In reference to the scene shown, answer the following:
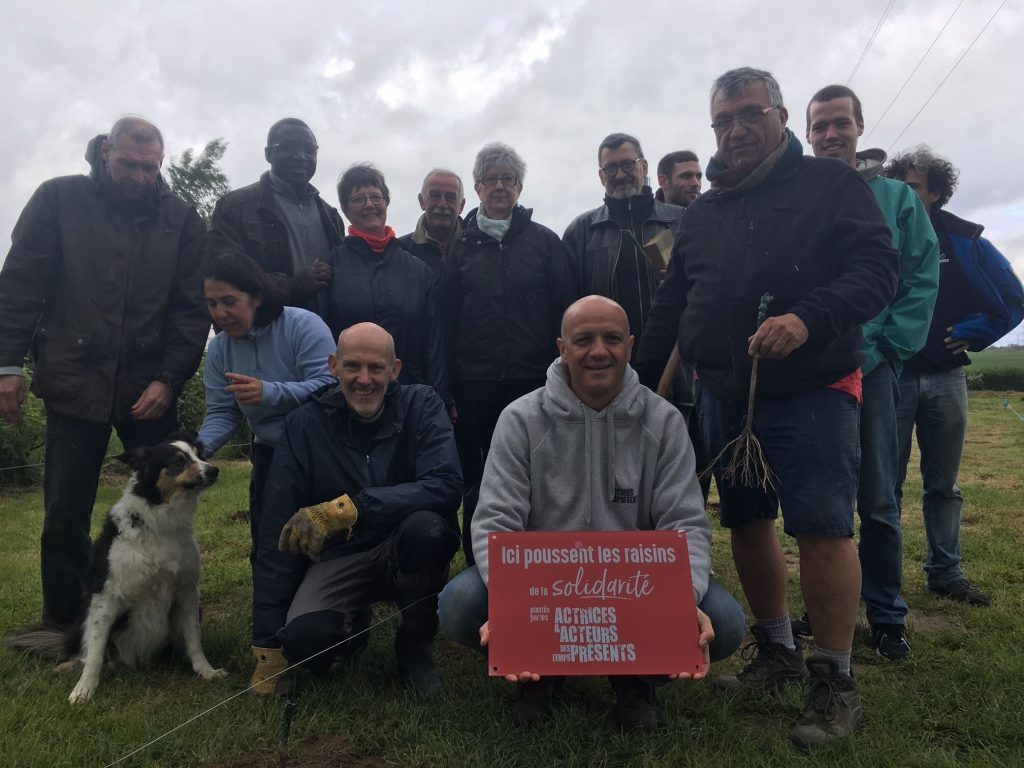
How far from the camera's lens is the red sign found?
2.67 metres

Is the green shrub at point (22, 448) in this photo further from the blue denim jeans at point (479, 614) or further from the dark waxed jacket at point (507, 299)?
the blue denim jeans at point (479, 614)

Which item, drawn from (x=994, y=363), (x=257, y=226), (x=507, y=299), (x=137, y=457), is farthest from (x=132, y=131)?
(x=994, y=363)

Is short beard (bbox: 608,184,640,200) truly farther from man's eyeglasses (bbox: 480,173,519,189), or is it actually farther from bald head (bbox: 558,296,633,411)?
bald head (bbox: 558,296,633,411)

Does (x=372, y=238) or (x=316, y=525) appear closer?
(x=316, y=525)

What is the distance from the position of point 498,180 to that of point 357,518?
241 cm

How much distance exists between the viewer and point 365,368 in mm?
3541

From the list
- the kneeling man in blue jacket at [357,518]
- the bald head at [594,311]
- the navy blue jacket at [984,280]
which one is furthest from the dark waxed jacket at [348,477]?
the navy blue jacket at [984,280]

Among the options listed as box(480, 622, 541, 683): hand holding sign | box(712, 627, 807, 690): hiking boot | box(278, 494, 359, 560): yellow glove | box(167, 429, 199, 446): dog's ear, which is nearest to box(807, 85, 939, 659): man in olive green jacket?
box(712, 627, 807, 690): hiking boot

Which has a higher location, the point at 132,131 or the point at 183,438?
the point at 132,131

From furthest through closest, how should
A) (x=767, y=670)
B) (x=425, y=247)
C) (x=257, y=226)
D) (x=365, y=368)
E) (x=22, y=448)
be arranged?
(x=22, y=448), (x=425, y=247), (x=257, y=226), (x=365, y=368), (x=767, y=670)

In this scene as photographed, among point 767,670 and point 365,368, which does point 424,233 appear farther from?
point 767,670

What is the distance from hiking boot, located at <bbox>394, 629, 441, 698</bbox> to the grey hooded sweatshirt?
2.78 feet

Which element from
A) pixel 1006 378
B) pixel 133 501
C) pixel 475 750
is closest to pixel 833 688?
pixel 475 750

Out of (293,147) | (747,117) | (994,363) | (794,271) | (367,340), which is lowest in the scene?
(994,363)
